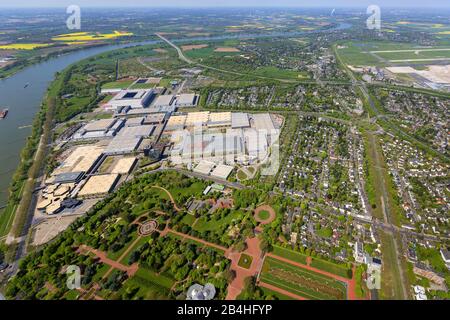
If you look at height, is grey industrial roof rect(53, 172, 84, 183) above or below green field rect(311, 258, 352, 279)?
above

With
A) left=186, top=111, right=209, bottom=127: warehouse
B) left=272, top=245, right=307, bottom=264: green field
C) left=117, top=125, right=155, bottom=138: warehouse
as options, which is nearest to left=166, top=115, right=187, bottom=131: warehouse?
left=186, top=111, right=209, bottom=127: warehouse

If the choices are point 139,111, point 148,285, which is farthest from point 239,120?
point 148,285

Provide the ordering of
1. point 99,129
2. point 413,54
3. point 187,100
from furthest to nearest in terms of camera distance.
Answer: point 413,54 → point 187,100 → point 99,129

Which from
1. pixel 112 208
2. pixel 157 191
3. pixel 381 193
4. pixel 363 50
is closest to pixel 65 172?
pixel 112 208

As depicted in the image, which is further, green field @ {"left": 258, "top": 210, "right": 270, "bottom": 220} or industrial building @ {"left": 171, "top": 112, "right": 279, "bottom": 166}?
industrial building @ {"left": 171, "top": 112, "right": 279, "bottom": 166}

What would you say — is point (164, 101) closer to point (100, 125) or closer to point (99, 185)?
point (100, 125)

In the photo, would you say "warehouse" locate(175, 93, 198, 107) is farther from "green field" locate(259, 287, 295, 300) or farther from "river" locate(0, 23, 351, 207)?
"green field" locate(259, 287, 295, 300)

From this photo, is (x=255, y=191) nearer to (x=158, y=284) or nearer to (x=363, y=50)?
(x=158, y=284)

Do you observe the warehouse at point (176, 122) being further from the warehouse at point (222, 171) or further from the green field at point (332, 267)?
the green field at point (332, 267)

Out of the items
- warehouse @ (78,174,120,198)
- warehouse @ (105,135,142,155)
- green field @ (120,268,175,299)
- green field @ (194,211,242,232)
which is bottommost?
green field @ (120,268,175,299)
